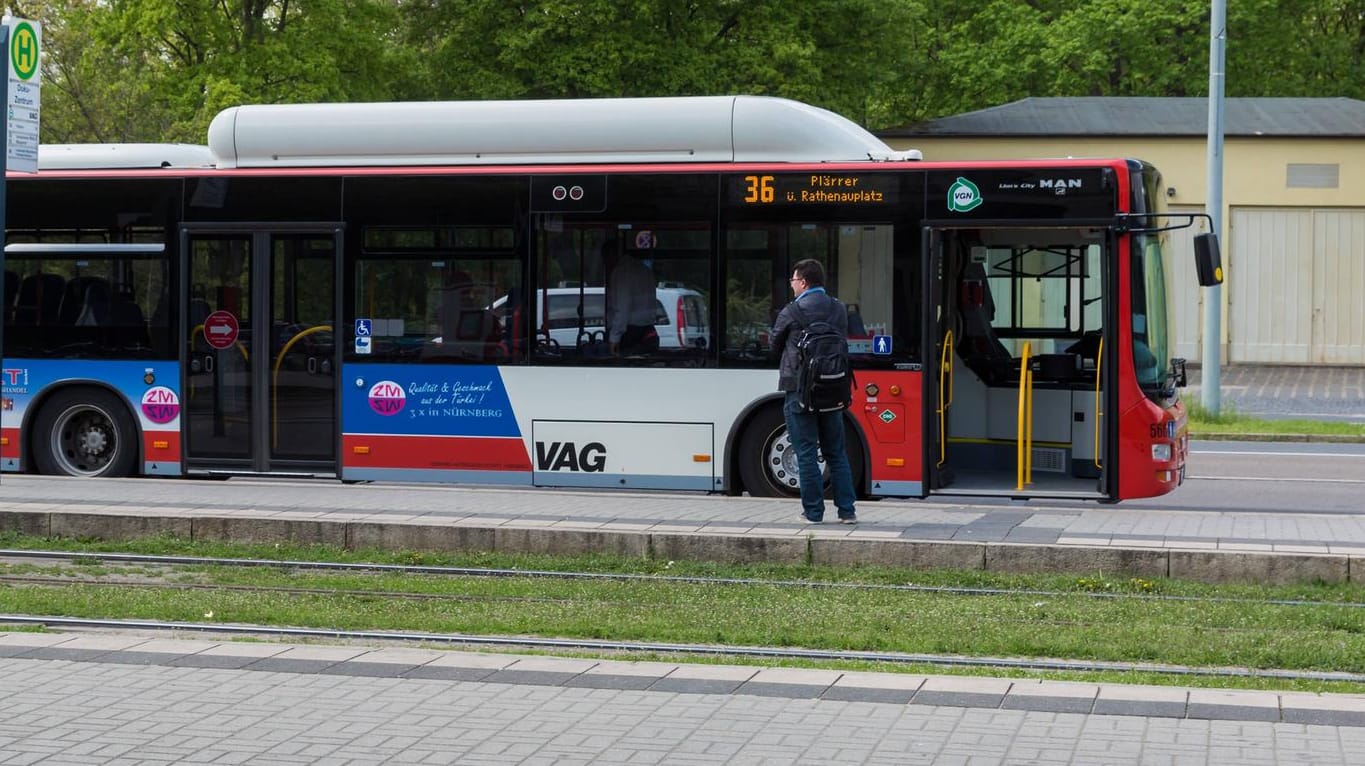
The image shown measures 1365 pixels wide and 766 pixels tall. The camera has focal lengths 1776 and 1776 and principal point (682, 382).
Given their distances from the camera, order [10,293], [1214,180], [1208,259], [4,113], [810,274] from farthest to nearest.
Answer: [1214,180], [10,293], [1208,259], [4,113], [810,274]

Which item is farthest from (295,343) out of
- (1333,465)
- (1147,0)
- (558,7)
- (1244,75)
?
(1244,75)

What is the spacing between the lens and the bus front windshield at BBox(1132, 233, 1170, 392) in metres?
12.9

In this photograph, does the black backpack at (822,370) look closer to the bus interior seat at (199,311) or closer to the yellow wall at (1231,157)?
the bus interior seat at (199,311)

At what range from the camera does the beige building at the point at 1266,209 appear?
32844 mm

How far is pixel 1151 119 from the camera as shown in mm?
34031

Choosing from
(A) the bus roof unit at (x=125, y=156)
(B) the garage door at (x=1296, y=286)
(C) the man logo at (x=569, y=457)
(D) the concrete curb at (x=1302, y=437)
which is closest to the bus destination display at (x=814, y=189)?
(C) the man logo at (x=569, y=457)

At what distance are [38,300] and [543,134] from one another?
4713mm

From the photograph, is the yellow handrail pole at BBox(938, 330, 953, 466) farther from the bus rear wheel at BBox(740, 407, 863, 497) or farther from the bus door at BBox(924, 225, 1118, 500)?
the bus rear wheel at BBox(740, 407, 863, 497)

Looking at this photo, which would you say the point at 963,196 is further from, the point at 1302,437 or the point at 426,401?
the point at 1302,437

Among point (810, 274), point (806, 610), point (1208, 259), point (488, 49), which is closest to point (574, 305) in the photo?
point (810, 274)

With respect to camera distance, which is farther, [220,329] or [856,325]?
[220,329]

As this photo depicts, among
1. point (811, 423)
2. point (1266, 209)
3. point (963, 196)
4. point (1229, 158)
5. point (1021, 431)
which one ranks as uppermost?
point (1229, 158)

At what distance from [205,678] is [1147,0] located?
1396 inches

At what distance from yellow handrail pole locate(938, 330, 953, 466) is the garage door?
21.2 meters
